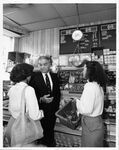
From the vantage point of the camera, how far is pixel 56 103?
2.21 metres

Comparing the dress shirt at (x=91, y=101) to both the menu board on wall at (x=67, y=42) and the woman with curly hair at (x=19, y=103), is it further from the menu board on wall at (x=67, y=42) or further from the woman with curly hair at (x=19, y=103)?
the menu board on wall at (x=67, y=42)

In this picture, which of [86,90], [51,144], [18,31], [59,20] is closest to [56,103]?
[51,144]

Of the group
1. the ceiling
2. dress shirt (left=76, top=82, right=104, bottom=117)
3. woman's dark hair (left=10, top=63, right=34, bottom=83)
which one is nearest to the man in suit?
woman's dark hair (left=10, top=63, right=34, bottom=83)

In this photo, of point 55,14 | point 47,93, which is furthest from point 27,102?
point 55,14

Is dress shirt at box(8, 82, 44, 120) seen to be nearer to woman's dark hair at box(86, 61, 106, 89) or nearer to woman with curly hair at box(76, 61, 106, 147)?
woman with curly hair at box(76, 61, 106, 147)

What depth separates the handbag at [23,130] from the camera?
1310 mm

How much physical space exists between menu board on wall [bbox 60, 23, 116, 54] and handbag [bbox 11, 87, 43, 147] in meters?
2.12

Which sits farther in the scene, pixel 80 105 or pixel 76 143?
pixel 76 143

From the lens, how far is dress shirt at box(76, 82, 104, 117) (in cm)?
144

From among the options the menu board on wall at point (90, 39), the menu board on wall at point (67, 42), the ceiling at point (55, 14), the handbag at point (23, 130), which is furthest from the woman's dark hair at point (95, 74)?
the menu board on wall at point (67, 42)

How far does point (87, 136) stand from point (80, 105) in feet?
1.39

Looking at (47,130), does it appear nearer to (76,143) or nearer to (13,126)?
(76,143)

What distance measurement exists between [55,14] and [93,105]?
2.05 metres

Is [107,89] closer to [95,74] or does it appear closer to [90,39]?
[95,74]
